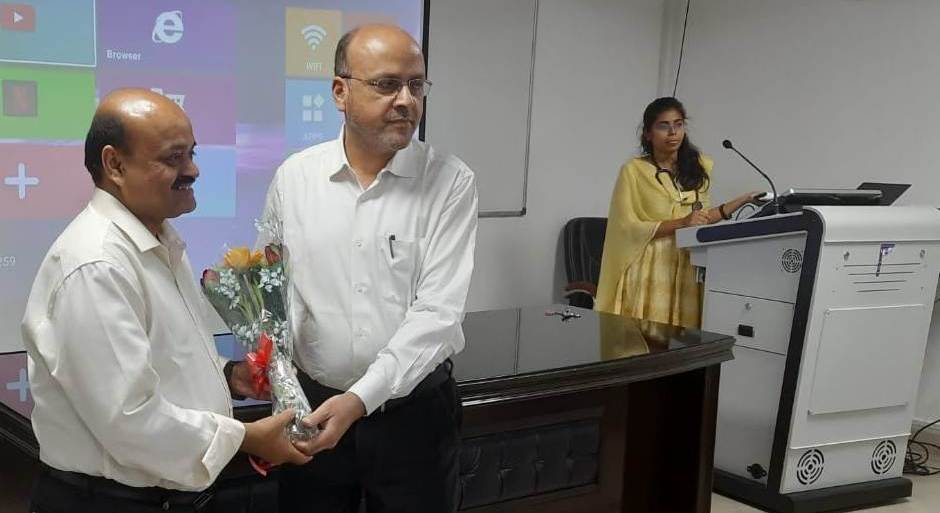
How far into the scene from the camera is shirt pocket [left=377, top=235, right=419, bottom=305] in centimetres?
166

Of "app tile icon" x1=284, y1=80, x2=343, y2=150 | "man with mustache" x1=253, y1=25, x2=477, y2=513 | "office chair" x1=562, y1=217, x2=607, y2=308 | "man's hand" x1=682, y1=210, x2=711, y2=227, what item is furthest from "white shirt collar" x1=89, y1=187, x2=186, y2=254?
"office chair" x1=562, y1=217, x2=607, y2=308

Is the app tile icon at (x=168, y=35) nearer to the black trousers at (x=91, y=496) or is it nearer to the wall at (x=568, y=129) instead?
the wall at (x=568, y=129)

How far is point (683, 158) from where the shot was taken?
375 centimetres

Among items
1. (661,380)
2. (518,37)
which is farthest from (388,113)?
(518,37)

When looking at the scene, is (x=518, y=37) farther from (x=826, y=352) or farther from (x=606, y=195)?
(x=826, y=352)

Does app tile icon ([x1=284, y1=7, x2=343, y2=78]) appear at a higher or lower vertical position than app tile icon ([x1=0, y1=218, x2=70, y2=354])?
higher

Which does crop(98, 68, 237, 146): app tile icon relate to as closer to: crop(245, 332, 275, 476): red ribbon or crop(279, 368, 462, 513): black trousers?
crop(279, 368, 462, 513): black trousers

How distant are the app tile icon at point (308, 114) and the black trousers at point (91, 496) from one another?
2.07 metres

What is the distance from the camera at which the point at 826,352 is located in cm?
328

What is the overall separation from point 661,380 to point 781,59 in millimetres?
2465

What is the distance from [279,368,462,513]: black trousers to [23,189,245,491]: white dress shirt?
34cm

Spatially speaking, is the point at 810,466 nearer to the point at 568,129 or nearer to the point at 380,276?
the point at 568,129

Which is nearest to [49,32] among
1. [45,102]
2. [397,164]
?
[45,102]

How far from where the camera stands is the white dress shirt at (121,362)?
1172 millimetres
